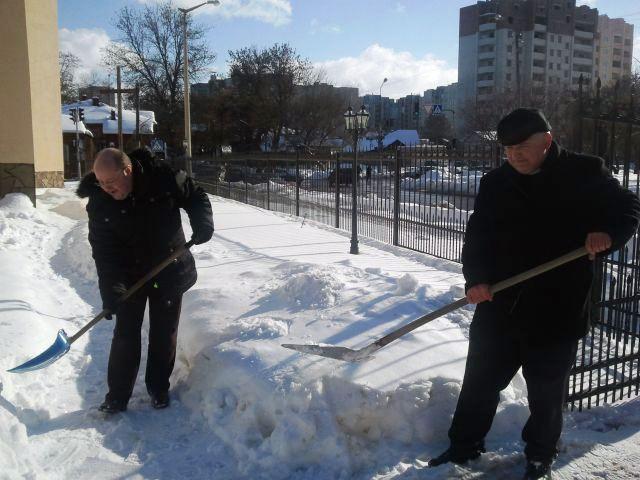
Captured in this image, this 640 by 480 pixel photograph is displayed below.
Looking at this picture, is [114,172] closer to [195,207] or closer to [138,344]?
[195,207]

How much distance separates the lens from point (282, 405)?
342 cm

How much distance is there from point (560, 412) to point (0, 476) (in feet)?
9.21

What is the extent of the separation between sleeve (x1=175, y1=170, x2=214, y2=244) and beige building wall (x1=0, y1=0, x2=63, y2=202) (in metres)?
11.4

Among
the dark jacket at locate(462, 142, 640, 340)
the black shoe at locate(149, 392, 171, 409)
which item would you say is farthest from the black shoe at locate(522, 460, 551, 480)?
the black shoe at locate(149, 392, 171, 409)

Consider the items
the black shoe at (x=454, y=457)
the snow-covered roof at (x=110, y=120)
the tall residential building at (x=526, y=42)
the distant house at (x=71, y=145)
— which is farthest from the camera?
the tall residential building at (x=526, y=42)

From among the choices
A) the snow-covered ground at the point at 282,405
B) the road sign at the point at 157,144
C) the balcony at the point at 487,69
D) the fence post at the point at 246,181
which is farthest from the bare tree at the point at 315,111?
the balcony at the point at 487,69

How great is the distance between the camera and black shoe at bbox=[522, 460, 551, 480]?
295cm

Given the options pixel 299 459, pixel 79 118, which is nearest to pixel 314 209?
pixel 299 459

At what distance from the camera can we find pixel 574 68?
96.6 metres

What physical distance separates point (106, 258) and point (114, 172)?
59 cm

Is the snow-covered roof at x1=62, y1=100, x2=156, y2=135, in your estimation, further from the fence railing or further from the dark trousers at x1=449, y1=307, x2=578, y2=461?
the dark trousers at x1=449, y1=307, x2=578, y2=461

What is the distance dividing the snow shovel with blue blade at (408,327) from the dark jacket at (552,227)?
0.27ft

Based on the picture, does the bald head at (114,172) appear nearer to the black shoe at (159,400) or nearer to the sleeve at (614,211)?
the black shoe at (159,400)

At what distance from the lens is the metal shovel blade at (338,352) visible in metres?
3.59
